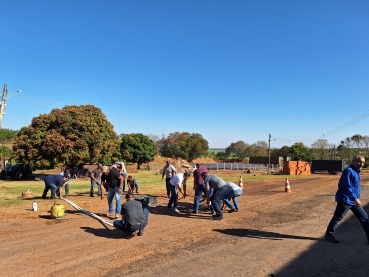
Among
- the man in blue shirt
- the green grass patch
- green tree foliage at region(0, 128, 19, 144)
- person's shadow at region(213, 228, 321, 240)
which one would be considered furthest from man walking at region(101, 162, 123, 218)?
green tree foliage at region(0, 128, 19, 144)

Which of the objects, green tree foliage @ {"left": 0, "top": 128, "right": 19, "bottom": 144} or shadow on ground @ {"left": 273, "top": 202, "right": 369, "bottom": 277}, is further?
green tree foliage @ {"left": 0, "top": 128, "right": 19, "bottom": 144}

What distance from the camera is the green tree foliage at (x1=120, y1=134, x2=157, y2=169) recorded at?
51.3 m

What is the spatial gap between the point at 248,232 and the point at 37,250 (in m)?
4.84

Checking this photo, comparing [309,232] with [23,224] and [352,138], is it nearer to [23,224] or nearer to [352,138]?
[23,224]

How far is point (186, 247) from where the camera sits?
652cm

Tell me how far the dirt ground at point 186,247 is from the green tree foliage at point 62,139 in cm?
1899

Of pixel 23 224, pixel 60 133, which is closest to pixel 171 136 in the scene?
pixel 60 133

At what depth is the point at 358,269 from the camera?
516cm

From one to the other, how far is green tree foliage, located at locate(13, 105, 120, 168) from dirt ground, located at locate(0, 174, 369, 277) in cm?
1899

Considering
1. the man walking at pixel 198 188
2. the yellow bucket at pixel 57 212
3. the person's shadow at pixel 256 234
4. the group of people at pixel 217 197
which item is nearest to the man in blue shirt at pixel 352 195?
the group of people at pixel 217 197

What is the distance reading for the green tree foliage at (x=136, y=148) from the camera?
168 feet

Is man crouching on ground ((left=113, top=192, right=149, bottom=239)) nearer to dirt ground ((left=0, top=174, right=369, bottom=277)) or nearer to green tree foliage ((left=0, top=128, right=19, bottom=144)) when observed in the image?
dirt ground ((left=0, top=174, right=369, bottom=277))

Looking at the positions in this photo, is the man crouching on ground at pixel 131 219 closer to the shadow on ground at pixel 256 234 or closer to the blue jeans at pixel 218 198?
the shadow on ground at pixel 256 234

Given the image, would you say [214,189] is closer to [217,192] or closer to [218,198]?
[217,192]
